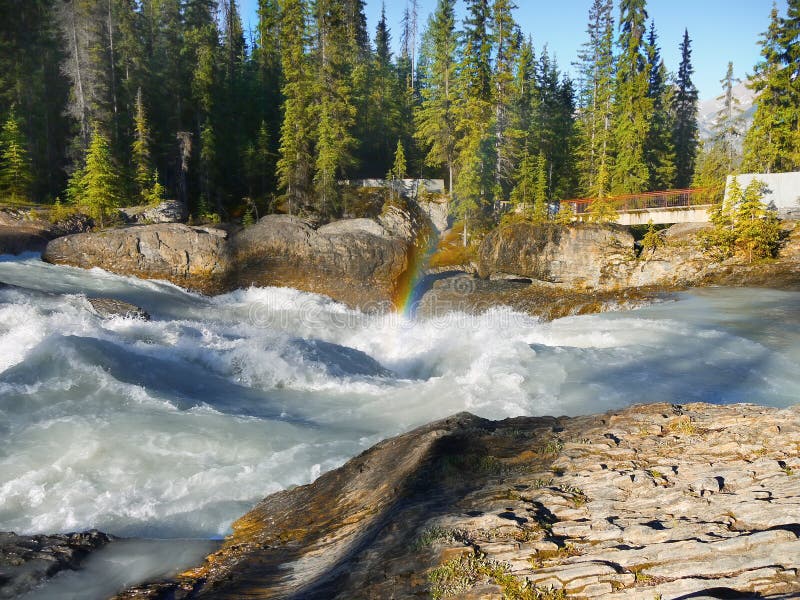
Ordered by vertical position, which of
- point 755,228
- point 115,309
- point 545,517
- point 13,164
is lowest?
point 545,517

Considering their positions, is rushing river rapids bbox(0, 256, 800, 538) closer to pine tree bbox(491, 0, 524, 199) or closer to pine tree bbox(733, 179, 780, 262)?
pine tree bbox(733, 179, 780, 262)

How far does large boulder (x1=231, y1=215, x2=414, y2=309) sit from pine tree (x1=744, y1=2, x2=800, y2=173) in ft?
73.6

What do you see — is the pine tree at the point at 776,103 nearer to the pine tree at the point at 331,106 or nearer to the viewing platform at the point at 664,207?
the viewing platform at the point at 664,207

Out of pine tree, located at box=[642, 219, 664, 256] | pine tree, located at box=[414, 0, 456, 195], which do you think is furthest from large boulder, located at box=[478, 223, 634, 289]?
pine tree, located at box=[414, 0, 456, 195]

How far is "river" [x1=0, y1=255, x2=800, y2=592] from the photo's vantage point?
691 centimetres

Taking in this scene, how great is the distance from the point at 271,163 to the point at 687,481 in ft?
122

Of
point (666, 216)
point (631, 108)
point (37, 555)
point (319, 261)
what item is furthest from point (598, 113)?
point (37, 555)

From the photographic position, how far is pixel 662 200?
26.9m

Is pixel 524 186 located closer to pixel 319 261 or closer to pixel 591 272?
pixel 591 272

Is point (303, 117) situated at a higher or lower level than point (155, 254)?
higher

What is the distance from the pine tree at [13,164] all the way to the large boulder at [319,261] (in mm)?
16621

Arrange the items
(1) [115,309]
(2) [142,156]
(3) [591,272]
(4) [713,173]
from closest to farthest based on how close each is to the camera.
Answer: (1) [115,309]
(3) [591,272]
(4) [713,173]
(2) [142,156]

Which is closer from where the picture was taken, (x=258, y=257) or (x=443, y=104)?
(x=258, y=257)

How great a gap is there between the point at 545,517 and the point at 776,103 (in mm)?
35562
